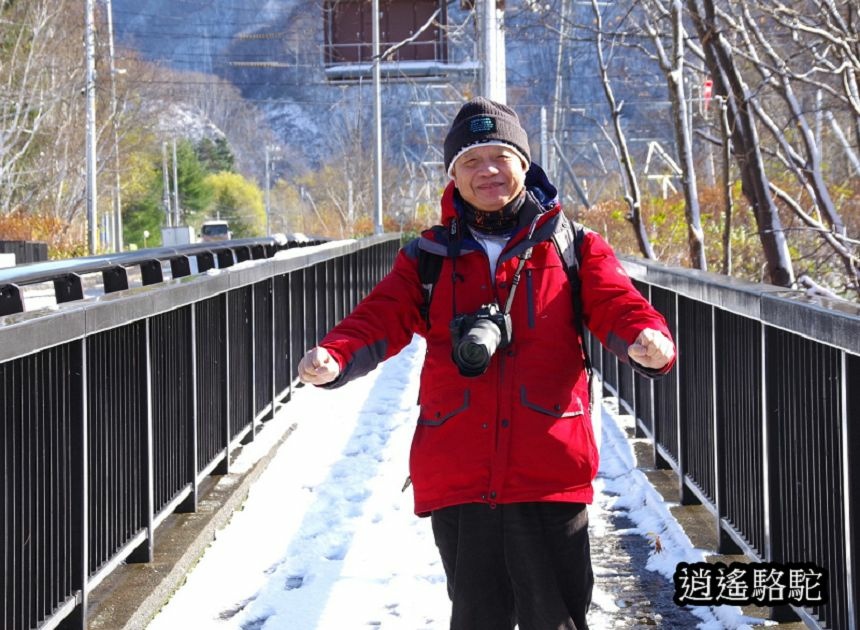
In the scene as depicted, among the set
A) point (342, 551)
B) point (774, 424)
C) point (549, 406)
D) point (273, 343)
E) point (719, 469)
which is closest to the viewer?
point (549, 406)

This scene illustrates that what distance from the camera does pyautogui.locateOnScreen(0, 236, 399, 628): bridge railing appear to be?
4301mm

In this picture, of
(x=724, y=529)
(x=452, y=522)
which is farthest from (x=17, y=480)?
(x=724, y=529)

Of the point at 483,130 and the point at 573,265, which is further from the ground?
the point at 483,130

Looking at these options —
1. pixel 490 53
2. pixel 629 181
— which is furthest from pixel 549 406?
pixel 629 181

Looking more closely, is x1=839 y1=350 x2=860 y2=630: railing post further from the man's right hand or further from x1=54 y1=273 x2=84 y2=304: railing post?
x1=54 y1=273 x2=84 y2=304: railing post

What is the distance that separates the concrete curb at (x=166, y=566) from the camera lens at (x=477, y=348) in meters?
2.10

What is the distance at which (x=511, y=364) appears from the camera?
3.92 m

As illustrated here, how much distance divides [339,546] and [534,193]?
10.3 ft

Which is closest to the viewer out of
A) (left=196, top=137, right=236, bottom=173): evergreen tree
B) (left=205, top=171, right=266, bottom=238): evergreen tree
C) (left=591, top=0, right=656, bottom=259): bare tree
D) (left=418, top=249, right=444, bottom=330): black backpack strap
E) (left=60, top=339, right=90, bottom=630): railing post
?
(left=418, top=249, right=444, bottom=330): black backpack strap

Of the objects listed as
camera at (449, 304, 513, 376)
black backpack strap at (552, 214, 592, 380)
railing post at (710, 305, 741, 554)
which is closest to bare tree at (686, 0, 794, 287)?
railing post at (710, 305, 741, 554)

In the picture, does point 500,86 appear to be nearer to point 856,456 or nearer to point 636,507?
point 636,507

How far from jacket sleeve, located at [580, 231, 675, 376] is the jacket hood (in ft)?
0.53

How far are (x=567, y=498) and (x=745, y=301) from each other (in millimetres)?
1846

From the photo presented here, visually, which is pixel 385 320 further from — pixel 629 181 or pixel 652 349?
pixel 629 181
